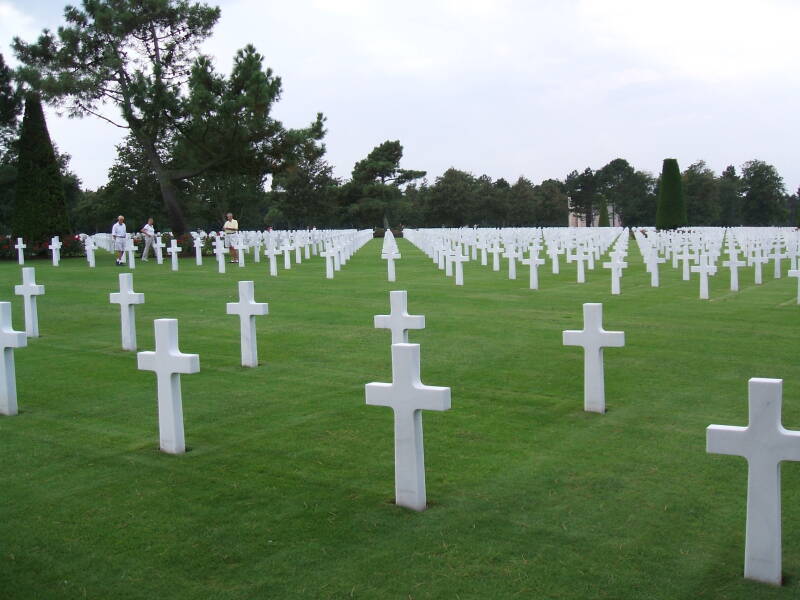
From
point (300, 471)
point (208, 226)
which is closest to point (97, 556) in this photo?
point (300, 471)

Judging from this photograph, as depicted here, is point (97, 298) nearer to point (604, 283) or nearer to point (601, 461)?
point (604, 283)

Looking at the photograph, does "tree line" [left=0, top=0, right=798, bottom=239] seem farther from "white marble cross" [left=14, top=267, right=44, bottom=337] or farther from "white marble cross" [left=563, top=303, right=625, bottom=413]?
"white marble cross" [left=563, top=303, right=625, bottom=413]

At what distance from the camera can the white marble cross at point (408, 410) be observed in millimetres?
4516

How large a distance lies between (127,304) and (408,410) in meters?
5.78

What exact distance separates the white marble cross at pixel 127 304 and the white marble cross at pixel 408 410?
5.39 m

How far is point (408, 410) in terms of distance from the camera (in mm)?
4570

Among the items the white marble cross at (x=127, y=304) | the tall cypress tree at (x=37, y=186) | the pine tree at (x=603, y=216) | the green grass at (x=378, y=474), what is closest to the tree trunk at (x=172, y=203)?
the tall cypress tree at (x=37, y=186)

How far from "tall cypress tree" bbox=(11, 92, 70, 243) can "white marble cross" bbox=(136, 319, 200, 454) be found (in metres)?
26.0

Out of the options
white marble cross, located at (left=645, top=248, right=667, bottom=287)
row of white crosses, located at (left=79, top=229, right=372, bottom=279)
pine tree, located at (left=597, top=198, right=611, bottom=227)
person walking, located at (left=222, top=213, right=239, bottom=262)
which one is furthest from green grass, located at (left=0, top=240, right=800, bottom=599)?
pine tree, located at (left=597, top=198, right=611, bottom=227)

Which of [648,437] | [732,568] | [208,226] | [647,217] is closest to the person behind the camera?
[732,568]

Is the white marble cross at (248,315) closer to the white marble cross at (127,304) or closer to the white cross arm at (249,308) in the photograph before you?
the white cross arm at (249,308)

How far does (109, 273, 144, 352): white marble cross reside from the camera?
9359 mm

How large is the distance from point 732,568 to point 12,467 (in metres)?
4.34

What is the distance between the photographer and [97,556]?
4180mm
